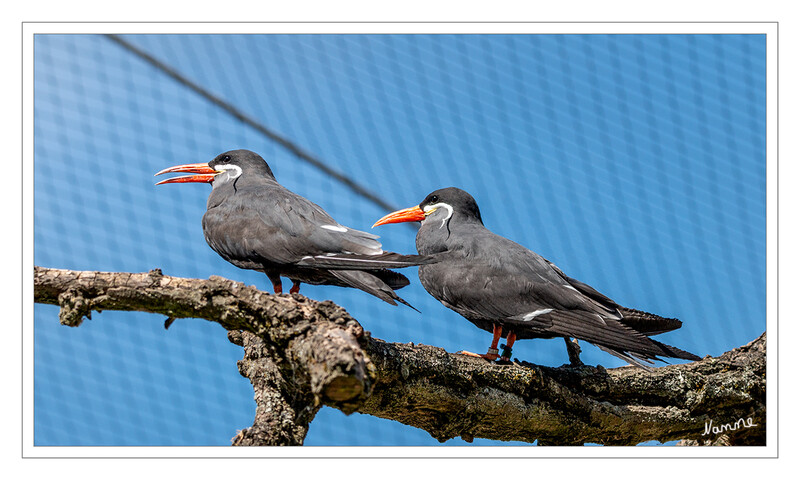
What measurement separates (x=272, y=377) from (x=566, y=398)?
4.41ft

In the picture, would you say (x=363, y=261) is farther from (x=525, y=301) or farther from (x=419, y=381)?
(x=525, y=301)

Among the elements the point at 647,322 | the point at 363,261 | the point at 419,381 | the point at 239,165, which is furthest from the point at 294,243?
the point at 647,322

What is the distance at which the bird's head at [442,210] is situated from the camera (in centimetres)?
477

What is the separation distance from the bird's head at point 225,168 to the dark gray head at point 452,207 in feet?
3.36

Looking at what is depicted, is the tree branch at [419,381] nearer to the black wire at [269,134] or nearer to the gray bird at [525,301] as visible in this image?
the gray bird at [525,301]

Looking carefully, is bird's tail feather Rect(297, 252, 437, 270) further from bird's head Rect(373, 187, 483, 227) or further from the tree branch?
bird's head Rect(373, 187, 483, 227)

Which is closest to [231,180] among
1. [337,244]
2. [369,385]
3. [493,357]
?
[337,244]

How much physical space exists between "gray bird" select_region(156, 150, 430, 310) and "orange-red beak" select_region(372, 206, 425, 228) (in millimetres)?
771

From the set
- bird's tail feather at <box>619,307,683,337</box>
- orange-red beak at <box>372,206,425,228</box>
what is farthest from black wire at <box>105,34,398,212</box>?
bird's tail feather at <box>619,307,683,337</box>

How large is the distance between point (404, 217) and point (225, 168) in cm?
115

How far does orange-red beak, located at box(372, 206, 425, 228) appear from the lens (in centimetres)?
497

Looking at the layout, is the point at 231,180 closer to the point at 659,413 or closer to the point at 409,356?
the point at 409,356

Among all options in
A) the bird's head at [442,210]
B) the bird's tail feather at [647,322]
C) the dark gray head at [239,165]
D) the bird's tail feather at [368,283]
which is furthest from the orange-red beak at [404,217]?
the bird's tail feather at [647,322]

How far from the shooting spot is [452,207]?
4781 mm
